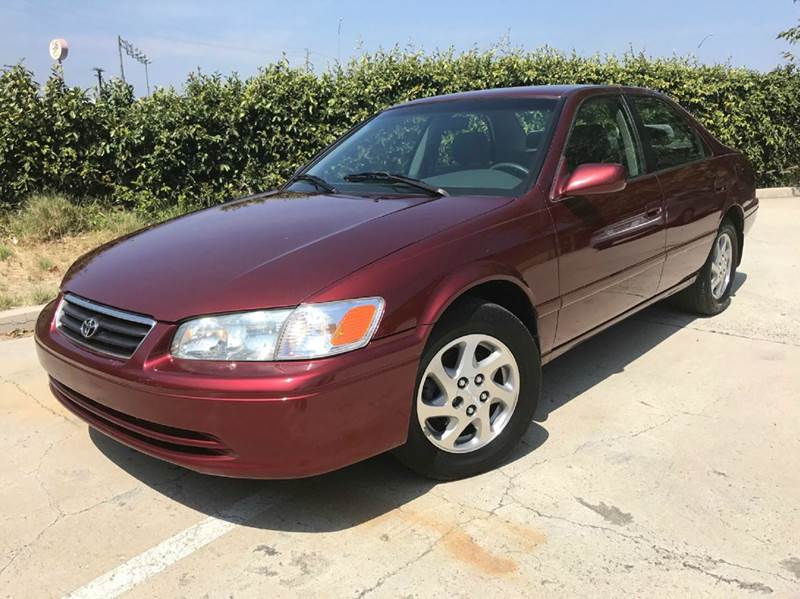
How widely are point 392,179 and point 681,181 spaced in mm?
1920

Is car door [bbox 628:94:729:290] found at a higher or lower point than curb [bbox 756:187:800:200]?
higher

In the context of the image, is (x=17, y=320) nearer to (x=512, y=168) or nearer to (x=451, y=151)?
(x=451, y=151)

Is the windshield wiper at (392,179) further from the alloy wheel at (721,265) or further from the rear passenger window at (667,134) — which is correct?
the alloy wheel at (721,265)

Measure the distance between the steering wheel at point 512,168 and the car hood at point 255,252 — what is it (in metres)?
0.28

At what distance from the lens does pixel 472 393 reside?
9.28ft

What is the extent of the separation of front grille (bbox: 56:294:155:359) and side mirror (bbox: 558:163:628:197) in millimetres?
1923

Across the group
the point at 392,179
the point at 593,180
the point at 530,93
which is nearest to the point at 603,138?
the point at 530,93

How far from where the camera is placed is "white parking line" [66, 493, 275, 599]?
230 cm

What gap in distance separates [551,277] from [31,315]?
154 inches

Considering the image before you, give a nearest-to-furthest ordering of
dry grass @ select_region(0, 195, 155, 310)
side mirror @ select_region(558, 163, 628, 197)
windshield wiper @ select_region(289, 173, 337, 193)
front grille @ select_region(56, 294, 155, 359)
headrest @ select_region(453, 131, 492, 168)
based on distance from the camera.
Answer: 1. front grille @ select_region(56, 294, 155, 359)
2. side mirror @ select_region(558, 163, 628, 197)
3. headrest @ select_region(453, 131, 492, 168)
4. windshield wiper @ select_region(289, 173, 337, 193)
5. dry grass @ select_region(0, 195, 155, 310)

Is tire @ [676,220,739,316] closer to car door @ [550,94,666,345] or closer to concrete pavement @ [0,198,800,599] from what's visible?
car door @ [550,94,666,345]

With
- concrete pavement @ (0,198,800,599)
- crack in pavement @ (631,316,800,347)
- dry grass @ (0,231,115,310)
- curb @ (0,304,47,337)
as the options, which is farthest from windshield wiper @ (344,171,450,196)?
dry grass @ (0,231,115,310)

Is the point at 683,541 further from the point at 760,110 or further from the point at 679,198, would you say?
the point at 760,110

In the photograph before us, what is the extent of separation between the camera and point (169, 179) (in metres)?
7.26
